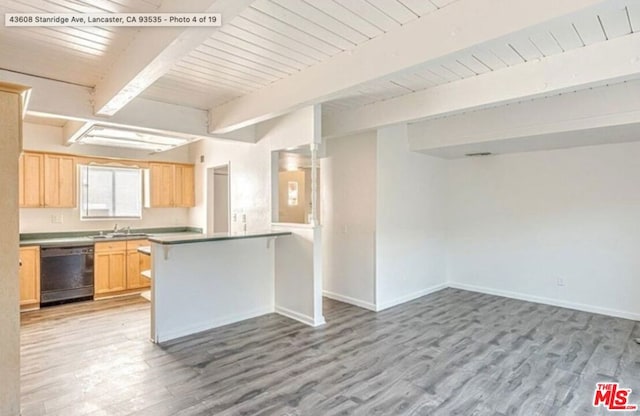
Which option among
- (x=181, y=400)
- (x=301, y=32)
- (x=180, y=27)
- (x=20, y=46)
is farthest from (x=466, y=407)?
(x=20, y=46)

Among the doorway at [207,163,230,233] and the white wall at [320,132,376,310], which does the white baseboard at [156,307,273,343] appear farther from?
the doorway at [207,163,230,233]

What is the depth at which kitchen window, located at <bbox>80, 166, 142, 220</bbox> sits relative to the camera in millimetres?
5621

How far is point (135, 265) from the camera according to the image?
18.2 ft

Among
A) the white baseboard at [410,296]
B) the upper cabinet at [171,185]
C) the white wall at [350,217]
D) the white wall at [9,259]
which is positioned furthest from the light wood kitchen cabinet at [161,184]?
the white baseboard at [410,296]

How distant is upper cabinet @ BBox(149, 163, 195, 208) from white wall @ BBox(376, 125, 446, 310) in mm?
3760

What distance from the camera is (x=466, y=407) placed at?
8.00 feet

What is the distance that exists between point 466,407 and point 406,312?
223cm

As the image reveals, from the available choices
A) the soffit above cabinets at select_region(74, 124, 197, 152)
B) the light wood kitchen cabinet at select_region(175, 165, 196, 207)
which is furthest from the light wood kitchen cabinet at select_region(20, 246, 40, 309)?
the light wood kitchen cabinet at select_region(175, 165, 196, 207)

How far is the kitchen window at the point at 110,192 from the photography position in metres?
5.62

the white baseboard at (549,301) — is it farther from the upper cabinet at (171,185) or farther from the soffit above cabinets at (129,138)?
the upper cabinet at (171,185)

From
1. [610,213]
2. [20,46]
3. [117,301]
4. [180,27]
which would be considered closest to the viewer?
[180,27]

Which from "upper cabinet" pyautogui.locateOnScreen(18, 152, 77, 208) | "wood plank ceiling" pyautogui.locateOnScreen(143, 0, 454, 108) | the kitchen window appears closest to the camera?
"wood plank ceiling" pyautogui.locateOnScreen(143, 0, 454, 108)

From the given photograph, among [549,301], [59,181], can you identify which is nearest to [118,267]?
[59,181]

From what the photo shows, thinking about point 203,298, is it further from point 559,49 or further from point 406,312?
point 559,49
